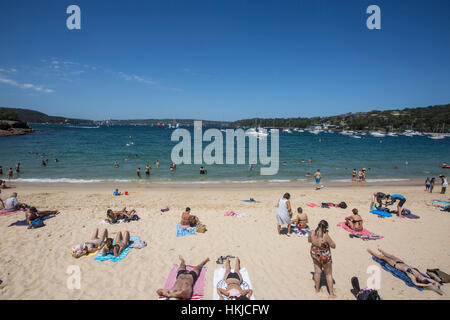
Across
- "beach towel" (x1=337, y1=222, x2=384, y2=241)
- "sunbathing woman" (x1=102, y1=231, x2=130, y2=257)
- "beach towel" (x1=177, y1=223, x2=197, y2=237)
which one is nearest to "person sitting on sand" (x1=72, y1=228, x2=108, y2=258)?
"sunbathing woman" (x1=102, y1=231, x2=130, y2=257)

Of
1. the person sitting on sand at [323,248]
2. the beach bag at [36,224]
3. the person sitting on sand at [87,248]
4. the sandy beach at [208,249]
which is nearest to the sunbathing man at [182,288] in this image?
the sandy beach at [208,249]

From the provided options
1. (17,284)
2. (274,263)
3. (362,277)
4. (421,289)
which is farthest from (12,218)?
(421,289)

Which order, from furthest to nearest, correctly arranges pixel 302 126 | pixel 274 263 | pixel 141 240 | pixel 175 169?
1. pixel 302 126
2. pixel 175 169
3. pixel 141 240
4. pixel 274 263

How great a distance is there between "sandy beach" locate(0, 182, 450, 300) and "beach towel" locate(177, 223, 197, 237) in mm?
262

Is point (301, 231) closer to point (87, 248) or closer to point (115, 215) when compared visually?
point (87, 248)

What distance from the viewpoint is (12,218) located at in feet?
32.6

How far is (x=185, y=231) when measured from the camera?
8.90m

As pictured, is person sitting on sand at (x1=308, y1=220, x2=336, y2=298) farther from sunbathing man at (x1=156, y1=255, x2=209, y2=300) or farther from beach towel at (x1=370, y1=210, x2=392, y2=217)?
beach towel at (x1=370, y1=210, x2=392, y2=217)

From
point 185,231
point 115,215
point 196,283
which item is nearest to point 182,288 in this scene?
point 196,283

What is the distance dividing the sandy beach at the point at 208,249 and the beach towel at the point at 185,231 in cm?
26

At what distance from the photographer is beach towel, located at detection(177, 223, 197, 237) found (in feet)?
28.5

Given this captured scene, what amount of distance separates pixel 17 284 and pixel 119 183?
47.5 ft

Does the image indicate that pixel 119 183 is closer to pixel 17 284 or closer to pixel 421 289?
pixel 17 284

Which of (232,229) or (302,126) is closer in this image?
(232,229)
